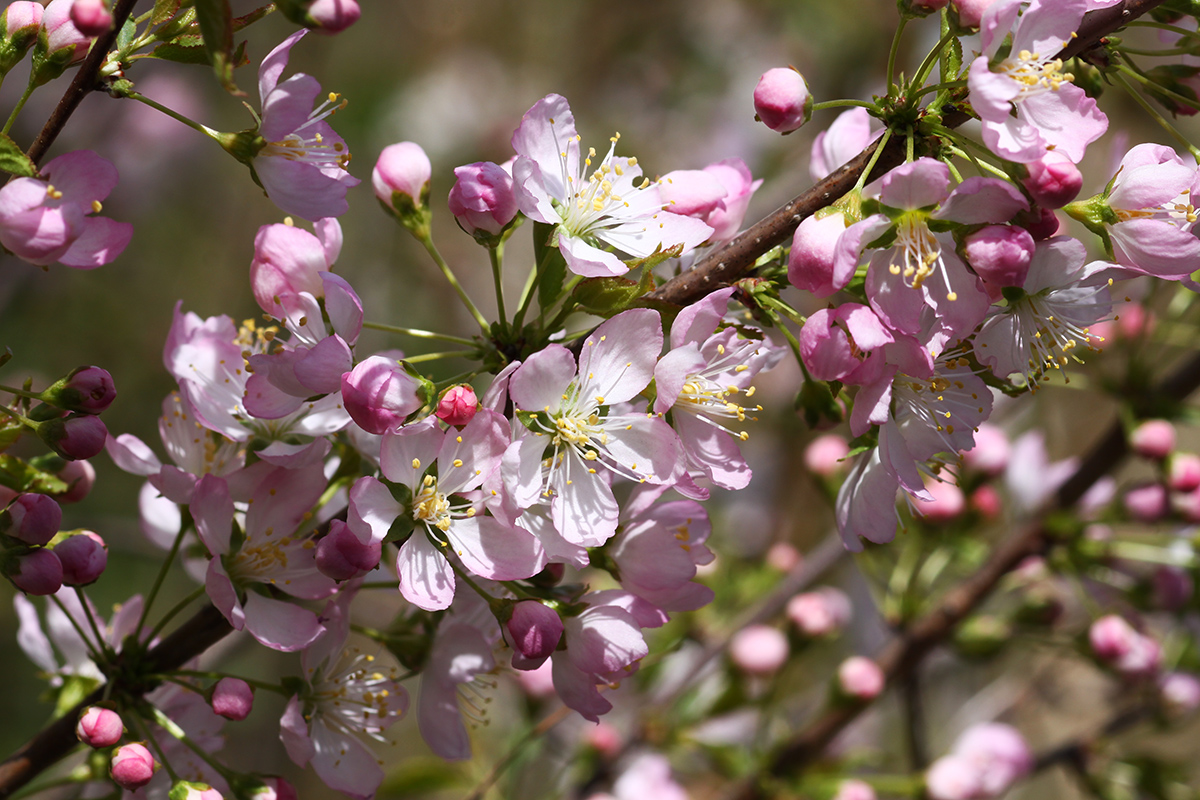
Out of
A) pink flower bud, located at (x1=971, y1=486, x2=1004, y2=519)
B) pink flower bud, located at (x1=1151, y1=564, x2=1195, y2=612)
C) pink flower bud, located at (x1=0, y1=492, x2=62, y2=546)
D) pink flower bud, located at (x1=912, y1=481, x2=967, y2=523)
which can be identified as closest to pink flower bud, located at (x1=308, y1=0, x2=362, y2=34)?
pink flower bud, located at (x1=0, y1=492, x2=62, y2=546)

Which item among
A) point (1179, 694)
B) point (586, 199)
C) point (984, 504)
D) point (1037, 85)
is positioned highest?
point (1037, 85)

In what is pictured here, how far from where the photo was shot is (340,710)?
3.96 feet

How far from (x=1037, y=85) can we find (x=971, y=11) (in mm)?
104

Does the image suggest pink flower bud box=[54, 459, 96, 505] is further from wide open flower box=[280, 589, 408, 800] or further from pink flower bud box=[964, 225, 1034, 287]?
pink flower bud box=[964, 225, 1034, 287]

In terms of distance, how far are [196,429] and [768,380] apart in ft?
9.75

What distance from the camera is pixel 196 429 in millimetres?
1280

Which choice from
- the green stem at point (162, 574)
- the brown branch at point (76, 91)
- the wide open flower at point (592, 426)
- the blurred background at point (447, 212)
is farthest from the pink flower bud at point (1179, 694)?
the brown branch at point (76, 91)

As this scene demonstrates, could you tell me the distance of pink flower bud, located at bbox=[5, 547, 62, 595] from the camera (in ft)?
3.28

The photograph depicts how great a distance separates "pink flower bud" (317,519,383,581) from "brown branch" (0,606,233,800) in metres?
0.24

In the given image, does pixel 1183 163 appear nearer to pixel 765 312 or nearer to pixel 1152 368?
pixel 765 312

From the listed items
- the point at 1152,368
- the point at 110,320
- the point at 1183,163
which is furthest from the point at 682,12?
the point at 1183,163

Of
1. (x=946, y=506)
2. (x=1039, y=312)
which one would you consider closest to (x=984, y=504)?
(x=946, y=506)

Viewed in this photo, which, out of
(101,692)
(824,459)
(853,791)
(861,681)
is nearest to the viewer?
(101,692)

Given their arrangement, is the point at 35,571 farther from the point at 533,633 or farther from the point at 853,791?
the point at 853,791
